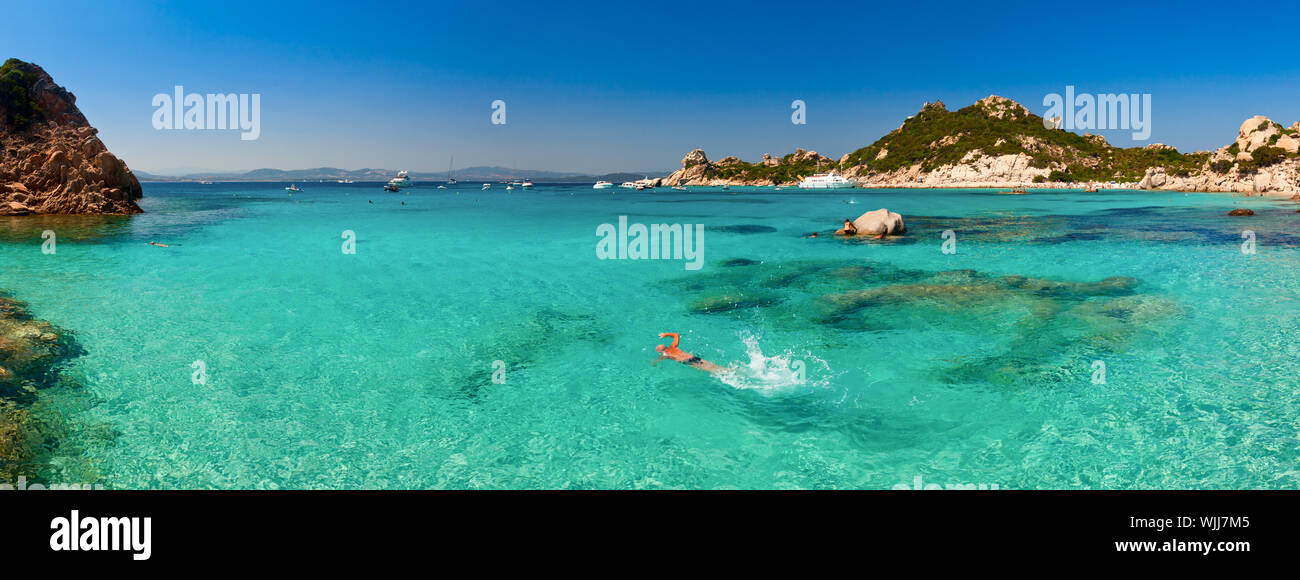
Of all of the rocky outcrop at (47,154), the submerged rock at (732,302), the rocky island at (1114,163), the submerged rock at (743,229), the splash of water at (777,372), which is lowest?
the splash of water at (777,372)

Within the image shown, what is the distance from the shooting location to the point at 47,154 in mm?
57250

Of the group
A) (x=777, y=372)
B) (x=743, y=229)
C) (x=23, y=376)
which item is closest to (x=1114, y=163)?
(x=743, y=229)

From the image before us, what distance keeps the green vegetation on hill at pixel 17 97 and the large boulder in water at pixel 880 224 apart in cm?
8304

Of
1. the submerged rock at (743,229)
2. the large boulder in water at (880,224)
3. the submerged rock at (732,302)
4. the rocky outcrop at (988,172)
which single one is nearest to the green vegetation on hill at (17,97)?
the submerged rock at (743,229)

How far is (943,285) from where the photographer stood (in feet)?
80.7

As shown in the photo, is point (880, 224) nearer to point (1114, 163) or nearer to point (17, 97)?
point (17, 97)

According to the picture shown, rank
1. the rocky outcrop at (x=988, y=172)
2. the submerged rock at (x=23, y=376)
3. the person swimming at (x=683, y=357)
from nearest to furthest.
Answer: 1. the submerged rock at (x=23, y=376)
2. the person swimming at (x=683, y=357)
3. the rocky outcrop at (x=988, y=172)

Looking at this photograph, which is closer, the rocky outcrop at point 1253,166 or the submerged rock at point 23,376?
the submerged rock at point 23,376

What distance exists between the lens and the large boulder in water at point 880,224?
44.3m

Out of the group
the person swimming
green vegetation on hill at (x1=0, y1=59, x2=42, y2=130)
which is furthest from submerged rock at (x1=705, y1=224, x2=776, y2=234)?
green vegetation on hill at (x1=0, y1=59, x2=42, y2=130)

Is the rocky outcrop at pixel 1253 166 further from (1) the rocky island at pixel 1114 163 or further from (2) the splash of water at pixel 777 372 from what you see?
(2) the splash of water at pixel 777 372
